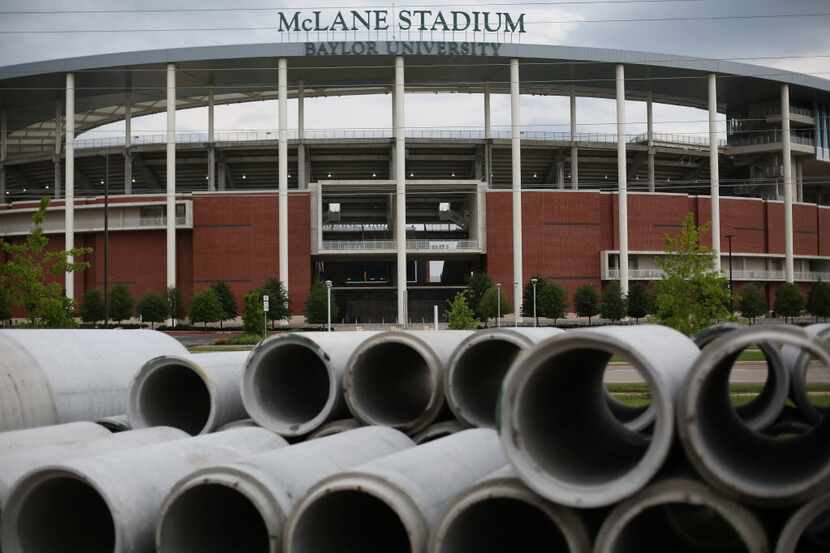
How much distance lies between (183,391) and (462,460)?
16.0 feet

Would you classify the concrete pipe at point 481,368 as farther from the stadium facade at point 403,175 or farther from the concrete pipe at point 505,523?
the stadium facade at point 403,175

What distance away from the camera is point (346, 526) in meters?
6.14

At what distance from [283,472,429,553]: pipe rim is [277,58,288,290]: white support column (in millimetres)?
58040

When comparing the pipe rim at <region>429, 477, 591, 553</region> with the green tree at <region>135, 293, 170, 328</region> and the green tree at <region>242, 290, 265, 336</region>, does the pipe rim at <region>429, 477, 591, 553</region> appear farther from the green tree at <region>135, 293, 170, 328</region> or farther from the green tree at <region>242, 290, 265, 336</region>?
the green tree at <region>135, 293, 170, 328</region>

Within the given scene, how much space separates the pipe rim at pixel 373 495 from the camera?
5375 millimetres

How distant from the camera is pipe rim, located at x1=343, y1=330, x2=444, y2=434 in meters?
8.01

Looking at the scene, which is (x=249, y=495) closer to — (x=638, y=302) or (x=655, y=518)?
(x=655, y=518)

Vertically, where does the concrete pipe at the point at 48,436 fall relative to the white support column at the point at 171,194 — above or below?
below

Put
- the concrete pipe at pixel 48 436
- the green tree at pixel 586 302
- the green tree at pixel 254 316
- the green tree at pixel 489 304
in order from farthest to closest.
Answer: the green tree at pixel 586 302, the green tree at pixel 489 304, the green tree at pixel 254 316, the concrete pipe at pixel 48 436

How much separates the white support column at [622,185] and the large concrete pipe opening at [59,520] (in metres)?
60.2

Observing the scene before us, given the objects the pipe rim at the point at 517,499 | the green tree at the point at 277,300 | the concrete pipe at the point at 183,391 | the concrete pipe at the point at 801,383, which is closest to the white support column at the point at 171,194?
the green tree at the point at 277,300

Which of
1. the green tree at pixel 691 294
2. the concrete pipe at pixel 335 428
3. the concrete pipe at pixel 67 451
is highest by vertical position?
the green tree at pixel 691 294

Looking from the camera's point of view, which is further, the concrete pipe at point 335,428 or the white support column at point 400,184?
the white support column at point 400,184

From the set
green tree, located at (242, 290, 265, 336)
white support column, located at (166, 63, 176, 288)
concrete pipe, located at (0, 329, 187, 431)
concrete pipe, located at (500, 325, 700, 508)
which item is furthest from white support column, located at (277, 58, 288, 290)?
concrete pipe, located at (500, 325, 700, 508)
